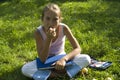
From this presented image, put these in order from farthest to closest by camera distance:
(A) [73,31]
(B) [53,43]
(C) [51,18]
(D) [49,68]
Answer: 1. (A) [73,31]
2. (B) [53,43]
3. (D) [49,68]
4. (C) [51,18]

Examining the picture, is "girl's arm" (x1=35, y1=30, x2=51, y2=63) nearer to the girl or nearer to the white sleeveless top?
the girl

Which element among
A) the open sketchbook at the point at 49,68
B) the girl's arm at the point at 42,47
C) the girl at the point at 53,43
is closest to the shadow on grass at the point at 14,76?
the girl at the point at 53,43

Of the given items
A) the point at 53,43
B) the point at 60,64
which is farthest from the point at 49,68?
the point at 53,43

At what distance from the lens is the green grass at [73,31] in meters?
5.09

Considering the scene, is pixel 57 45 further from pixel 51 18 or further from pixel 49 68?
pixel 51 18

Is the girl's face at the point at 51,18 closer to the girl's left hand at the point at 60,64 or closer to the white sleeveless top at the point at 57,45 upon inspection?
the white sleeveless top at the point at 57,45

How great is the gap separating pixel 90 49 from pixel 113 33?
0.94m

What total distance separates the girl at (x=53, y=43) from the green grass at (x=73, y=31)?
21 cm

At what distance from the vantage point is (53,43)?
15.6ft

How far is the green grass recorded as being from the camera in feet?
16.7

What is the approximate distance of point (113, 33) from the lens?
6.30 m

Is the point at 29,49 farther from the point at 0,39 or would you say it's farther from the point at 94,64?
the point at 94,64

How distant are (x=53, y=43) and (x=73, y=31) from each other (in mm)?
1833

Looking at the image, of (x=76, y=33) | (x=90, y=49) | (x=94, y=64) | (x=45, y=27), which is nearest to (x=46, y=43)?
(x=45, y=27)
